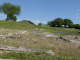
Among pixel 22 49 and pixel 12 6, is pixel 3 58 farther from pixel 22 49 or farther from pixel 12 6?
pixel 12 6

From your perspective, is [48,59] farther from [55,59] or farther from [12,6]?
[12,6]

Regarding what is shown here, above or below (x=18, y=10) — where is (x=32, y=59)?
below

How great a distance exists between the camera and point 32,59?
15.7ft

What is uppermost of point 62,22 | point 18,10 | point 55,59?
point 18,10

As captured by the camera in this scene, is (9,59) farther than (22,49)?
No

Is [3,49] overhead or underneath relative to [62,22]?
underneath

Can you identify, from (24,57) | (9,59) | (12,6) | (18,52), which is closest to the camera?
(9,59)

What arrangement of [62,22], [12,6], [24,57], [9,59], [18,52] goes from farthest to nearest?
[62,22], [12,6], [18,52], [24,57], [9,59]

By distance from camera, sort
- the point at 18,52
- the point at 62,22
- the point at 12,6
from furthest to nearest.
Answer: the point at 62,22 < the point at 12,6 < the point at 18,52

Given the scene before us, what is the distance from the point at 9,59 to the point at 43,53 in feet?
7.05

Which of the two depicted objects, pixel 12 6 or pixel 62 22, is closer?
pixel 12 6

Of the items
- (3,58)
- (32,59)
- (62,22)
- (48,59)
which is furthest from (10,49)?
(62,22)

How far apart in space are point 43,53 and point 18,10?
43.7 m

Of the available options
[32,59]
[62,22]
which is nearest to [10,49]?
[32,59]
